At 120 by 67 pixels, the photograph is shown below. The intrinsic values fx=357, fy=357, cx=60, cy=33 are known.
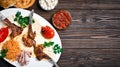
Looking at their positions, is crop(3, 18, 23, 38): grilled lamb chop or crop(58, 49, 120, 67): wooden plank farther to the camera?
crop(58, 49, 120, 67): wooden plank

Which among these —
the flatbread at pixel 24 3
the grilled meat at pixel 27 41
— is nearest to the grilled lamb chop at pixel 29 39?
the grilled meat at pixel 27 41

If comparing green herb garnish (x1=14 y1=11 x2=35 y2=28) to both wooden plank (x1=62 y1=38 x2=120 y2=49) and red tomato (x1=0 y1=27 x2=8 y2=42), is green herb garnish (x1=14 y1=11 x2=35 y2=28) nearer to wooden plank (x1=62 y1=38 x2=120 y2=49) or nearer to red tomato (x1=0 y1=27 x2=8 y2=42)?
red tomato (x1=0 y1=27 x2=8 y2=42)

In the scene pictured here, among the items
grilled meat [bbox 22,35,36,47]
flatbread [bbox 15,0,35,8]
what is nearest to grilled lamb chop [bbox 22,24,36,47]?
grilled meat [bbox 22,35,36,47]

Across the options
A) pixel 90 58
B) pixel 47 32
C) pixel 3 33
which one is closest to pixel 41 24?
pixel 47 32

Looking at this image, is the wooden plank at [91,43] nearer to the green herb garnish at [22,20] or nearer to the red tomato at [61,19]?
the red tomato at [61,19]

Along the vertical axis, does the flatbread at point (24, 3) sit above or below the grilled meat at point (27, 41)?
above

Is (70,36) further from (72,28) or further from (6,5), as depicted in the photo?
(6,5)
